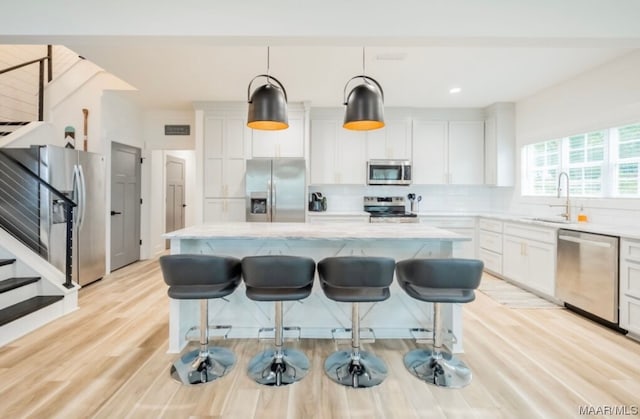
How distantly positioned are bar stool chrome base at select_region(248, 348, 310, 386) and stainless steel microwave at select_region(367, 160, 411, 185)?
11.2ft

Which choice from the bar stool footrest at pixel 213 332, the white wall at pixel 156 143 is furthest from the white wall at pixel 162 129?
the bar stool footrest at pixel 213 332

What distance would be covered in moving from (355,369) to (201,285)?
119 cm

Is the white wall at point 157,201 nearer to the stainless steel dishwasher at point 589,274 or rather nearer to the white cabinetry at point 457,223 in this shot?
the white cabinetry at point 457,223

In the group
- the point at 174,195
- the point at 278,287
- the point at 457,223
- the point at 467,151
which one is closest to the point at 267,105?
the point at 278,287

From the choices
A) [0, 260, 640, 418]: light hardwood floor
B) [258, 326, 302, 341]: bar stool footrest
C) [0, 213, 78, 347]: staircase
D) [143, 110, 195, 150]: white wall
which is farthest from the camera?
[143, 110, 195, 150]: white wall

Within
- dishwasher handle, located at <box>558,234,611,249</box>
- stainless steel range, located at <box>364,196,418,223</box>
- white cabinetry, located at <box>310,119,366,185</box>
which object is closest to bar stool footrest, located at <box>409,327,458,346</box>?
dishwasher handle, located at <box>558,234,611,249</box>

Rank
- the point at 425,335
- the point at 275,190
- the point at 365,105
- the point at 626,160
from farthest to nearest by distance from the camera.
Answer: the point at 275,190
the point at 626,160
the point at 425,335
the point at 365,105

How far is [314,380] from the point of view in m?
2.13

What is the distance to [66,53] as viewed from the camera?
4.83 metres

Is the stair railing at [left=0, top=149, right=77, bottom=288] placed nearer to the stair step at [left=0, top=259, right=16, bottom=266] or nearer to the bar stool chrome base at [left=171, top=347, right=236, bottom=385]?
the stair step at [left=0, top=259, right=16, bottom=266]

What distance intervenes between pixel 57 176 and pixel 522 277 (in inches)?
231

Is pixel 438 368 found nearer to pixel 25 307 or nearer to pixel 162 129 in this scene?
pixel 25 307

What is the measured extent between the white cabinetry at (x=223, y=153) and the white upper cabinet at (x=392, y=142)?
6.78ft

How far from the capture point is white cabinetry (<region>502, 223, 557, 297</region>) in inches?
142
